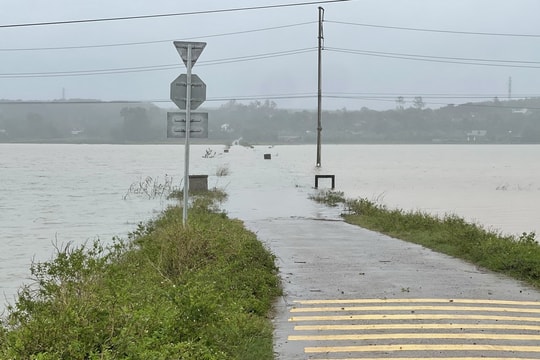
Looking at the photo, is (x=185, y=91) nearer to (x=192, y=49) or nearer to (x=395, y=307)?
(x=192, y=49)

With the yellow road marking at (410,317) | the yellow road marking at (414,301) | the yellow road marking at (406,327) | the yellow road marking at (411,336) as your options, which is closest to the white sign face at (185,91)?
the yellow road marking at (414,301)

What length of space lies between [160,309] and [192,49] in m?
5.88

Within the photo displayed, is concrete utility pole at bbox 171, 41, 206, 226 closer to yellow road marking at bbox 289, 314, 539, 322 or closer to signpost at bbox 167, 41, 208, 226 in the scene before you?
signpost at bbox 167, 41, 208, 226

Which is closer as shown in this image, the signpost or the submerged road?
the submerged road

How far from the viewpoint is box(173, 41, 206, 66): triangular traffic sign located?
1077cm

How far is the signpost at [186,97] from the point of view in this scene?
422 inches

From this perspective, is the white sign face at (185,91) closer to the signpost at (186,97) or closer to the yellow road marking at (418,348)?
the signpost at (186,97)

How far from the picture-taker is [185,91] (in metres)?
10.8

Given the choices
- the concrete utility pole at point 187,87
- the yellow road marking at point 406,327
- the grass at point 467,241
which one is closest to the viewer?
the yellow road marking at point 406,327

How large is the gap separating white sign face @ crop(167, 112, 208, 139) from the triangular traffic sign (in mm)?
885

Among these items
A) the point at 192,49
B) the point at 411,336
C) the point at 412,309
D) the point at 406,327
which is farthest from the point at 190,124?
the point at 411,336

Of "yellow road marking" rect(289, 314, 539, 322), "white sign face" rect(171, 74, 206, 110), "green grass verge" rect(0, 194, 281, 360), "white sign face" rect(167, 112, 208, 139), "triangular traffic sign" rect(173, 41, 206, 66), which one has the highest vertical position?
"triangular traffic sign" rect(173, 41, 206, 66)

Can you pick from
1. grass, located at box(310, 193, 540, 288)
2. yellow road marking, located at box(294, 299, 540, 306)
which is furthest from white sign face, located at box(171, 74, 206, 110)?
grass, located at box(310, 193, 540, 288)

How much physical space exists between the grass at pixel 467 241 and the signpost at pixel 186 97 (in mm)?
5337
